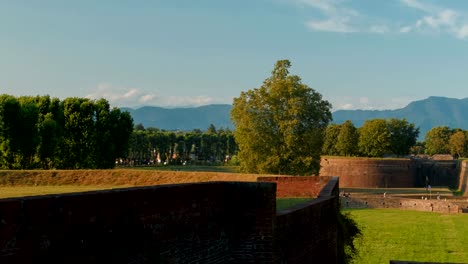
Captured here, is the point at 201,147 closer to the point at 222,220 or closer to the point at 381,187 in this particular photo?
the point at 381,187

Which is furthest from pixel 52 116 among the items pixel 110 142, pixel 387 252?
pixel 387 252

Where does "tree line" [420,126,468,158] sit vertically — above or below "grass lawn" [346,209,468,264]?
above

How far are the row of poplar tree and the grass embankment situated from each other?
2124cm

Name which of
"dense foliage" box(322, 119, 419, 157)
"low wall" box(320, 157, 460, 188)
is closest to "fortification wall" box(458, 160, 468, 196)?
"low wall" box(320, 157, 460, 188)

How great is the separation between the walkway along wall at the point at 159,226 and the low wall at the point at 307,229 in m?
0.02

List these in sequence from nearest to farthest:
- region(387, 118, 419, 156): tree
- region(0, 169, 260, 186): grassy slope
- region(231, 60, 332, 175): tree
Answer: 1. region(0, 169, 260, 186): grassy slope
2. region(231, 60, 332, 175): tree
3. region(387, 118, 419, 156): tree

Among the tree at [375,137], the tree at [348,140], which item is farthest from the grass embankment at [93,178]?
the tree at [348,140]

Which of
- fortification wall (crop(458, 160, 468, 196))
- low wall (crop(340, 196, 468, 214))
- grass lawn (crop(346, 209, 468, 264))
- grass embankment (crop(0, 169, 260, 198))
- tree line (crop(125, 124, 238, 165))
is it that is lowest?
grass lawn (crop(346, 209, 468, 264))

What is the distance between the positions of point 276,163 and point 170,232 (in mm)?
35531

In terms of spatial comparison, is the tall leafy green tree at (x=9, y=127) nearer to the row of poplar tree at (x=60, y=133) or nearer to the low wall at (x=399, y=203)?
the row of poplar tree at (x=60, y=133)

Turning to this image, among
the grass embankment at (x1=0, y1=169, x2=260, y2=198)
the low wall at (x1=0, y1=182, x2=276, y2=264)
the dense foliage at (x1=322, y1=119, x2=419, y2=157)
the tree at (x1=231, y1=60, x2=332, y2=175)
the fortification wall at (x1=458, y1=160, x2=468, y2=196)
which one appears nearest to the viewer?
the low wall at (x1=0, y1=182, x2=276, y2=264)

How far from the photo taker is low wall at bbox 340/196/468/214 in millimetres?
57875

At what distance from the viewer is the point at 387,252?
35.0m

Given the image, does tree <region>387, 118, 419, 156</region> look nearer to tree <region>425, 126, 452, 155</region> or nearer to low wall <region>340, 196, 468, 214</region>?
tree <region>425, 126, 452, 155</region>
